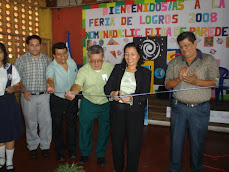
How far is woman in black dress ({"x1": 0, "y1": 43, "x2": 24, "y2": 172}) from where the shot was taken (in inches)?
93.0

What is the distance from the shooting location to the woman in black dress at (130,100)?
208 cm

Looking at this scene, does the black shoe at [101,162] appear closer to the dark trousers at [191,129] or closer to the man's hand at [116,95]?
the dark trousers at [191,129]

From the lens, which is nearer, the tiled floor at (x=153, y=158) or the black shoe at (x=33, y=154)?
the tiled floor at (x=153, y=158)

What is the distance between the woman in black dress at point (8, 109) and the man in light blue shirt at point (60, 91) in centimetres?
43

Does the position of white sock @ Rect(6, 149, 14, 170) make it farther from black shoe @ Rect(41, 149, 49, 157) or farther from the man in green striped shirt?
the man in green striped shirt

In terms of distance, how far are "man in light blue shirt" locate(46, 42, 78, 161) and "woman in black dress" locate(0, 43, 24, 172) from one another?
431mm

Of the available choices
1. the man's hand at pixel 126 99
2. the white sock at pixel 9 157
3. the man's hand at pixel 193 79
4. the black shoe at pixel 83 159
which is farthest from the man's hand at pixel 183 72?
the white sock at pixel 9 157

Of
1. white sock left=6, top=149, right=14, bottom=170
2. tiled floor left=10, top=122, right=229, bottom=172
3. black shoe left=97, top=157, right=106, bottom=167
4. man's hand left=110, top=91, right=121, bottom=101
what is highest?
man's hand left=110, top=91, right=121, bottom=101

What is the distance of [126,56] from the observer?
2088 millimetres

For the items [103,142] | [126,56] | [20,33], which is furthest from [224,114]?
[20,33]

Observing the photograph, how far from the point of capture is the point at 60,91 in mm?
2717

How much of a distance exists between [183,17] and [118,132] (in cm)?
460

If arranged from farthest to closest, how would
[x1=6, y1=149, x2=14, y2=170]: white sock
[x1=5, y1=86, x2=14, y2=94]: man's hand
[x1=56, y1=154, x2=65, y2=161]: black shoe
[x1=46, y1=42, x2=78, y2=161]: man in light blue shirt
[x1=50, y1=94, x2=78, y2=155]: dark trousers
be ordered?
[x1=56, y1=154, x2=65, y2=161]: black shoe → [x1=50, y1=94, x2=78, y2=155]: dark trousers → [x1=46, y1=42, x2=78, y2=161]: man in light blue shirt → [x1=6, y1=149, x2=14, y2=170]: white sock → [x1=5, y1=86, x2=14, y2=94]: man's hand

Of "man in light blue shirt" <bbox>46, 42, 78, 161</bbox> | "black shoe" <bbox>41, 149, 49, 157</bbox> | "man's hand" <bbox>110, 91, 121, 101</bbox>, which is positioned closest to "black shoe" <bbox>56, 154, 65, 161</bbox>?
"man in light blue shirt" <bbox>46, 42, 78, 161</bbox>
